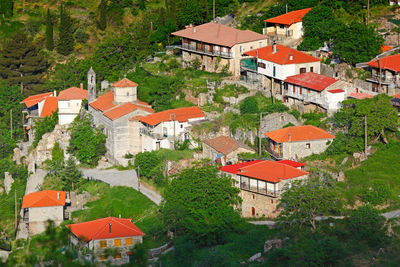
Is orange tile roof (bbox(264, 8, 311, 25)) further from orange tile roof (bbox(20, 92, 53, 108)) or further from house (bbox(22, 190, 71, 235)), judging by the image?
house (bbox(22, 190, 71, 235))

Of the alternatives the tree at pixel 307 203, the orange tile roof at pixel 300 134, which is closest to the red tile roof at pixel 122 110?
the orange tile roof at pixel 300 134

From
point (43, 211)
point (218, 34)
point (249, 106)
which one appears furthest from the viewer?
point (218, 34)

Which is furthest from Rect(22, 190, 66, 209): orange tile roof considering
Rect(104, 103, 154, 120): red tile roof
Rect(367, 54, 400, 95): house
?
Rect(367, 54, 400, 95): house

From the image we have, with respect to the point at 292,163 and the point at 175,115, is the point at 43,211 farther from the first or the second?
the point at 292,163

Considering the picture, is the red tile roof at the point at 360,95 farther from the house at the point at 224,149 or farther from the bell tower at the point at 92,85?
the bell tower at the point at 92,85

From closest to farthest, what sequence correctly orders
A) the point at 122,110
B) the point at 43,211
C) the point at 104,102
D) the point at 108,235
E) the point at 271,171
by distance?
the point at 108,235 < the point at 271,171 < the point at 43,211 < the point at 122,110 < the point at 104,102

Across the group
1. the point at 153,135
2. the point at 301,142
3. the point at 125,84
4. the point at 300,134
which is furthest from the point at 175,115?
the point at 301,142
